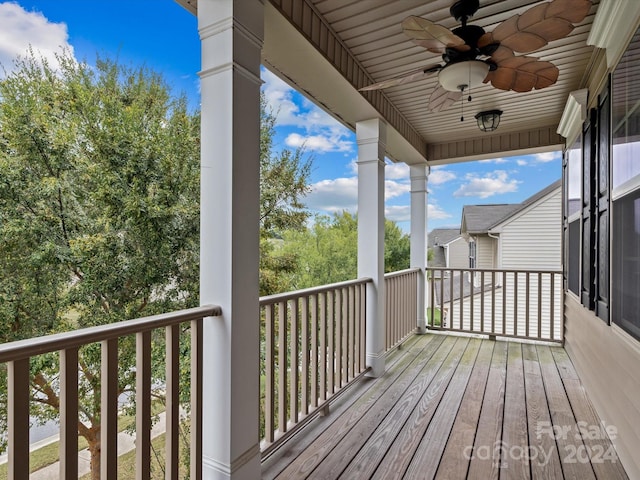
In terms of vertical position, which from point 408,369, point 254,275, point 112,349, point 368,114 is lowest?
point 408,369

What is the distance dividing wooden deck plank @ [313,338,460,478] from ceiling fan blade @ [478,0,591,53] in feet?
7.56

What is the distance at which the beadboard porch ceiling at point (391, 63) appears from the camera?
205 centimetres

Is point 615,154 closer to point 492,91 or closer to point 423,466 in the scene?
point 492,91

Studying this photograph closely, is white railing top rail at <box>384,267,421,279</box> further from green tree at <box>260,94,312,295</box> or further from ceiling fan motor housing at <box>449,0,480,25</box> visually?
green tree at <box>260,94,312,295</box>

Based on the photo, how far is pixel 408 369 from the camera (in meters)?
3.49

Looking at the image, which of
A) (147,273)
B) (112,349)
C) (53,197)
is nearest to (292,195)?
(147,273)

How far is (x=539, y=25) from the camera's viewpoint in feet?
5.29

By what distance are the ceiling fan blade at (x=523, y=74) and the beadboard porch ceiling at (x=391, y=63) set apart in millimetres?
401

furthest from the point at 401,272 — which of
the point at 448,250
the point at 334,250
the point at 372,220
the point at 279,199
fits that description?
the point at 448,250

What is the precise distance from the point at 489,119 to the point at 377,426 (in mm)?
2894

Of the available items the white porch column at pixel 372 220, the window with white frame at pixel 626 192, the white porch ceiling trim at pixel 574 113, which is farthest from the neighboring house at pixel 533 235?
the window with white frame at pixel 626 192

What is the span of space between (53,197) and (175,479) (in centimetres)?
558

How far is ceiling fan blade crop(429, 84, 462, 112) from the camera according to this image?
7.78 feet

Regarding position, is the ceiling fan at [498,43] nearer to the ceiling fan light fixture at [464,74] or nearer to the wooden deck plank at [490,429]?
the ceiling fan light fixture at [464,74]
